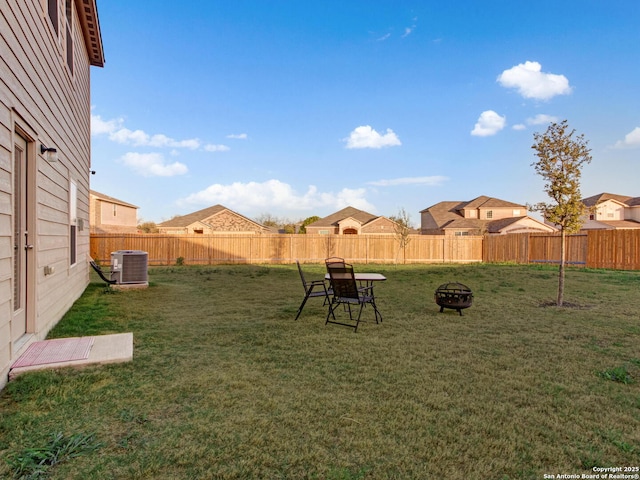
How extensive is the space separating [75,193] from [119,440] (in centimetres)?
656

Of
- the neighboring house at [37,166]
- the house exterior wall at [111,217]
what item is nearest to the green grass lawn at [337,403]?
the neighboring house at [37,166]

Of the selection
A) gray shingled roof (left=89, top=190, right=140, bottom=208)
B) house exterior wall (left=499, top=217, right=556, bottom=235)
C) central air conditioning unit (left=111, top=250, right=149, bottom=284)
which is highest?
gray shingled roof (left=89, top=190, right=140, bottom=208)

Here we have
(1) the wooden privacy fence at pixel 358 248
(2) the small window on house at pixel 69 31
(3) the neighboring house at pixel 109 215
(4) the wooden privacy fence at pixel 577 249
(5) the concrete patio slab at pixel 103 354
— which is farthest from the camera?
(3) the neighboring house at pixel 109 215

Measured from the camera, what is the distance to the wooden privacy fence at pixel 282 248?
18.7 metres

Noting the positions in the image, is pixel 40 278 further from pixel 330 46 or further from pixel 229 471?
pixel 330 46

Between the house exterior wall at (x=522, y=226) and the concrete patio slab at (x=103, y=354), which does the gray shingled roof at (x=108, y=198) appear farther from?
the house exterior wall at (x=522, y=226)

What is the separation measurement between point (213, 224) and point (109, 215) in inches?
295

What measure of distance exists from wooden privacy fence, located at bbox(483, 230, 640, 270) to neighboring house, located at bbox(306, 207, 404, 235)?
39.7 ft

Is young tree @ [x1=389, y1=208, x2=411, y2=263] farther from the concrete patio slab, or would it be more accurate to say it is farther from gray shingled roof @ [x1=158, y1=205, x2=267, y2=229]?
the concrete patio slab

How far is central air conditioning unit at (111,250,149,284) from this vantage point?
916cm

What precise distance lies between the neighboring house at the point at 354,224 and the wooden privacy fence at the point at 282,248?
10.6 meters

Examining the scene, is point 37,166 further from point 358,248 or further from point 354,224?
point 354,224

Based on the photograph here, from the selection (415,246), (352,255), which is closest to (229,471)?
(352,255)

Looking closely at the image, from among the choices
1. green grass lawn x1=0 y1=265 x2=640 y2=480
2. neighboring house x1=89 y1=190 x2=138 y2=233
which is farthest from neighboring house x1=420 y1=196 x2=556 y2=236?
green grass lawn x1=0 y1=265 x2=640 y2=480
